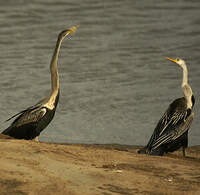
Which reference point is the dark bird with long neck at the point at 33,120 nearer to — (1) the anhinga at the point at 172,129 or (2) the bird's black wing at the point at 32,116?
(2) the bird's black wing at the point at 32,116

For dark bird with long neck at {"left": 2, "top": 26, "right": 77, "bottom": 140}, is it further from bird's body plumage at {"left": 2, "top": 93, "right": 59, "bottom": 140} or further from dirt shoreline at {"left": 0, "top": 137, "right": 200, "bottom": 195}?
dirt shoreline at {"left": 0, "top": 137, "right": 200, "bottom": 195}

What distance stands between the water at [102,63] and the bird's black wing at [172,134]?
55.6 inches

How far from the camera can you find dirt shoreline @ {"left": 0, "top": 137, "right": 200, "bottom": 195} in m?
6.83

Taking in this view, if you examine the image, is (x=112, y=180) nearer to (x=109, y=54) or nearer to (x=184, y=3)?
(x=109, y=54)

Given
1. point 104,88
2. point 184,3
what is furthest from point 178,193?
point 184,3

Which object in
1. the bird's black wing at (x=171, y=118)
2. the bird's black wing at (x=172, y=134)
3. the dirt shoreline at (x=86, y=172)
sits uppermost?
the bird's black wing at (x=171, y=118)

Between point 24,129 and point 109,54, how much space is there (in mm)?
6805

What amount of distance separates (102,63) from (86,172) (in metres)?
9.04

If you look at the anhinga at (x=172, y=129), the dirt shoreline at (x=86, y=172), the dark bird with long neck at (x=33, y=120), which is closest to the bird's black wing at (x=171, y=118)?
the anhinga at (x=172, y=129)

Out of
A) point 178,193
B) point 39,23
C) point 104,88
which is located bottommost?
point 178,193

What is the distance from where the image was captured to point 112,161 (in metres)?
8.16

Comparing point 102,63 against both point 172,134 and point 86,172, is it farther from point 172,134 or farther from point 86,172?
point 86,172

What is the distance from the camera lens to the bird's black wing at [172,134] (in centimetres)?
1038

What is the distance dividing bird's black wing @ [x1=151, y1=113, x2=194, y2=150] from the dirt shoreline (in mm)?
1696
